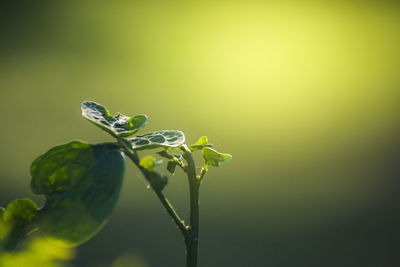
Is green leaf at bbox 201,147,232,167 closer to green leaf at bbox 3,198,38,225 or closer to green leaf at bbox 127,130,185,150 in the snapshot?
green leaf at bbox 127,130,185,150

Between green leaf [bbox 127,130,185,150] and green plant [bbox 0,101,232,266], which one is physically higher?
green leaf [bbox 127,130,185,150]

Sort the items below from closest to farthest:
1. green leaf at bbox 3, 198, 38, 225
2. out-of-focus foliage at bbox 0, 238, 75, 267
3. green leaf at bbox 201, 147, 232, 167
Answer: out-of-focus foliage at bbox 0, 238, 75, 267 < green leaf at bbox 3, 198, 38, 225 < green leaf at bbox 201, 147, 232, 167

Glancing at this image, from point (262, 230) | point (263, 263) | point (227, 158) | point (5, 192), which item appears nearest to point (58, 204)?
point (227, 158)

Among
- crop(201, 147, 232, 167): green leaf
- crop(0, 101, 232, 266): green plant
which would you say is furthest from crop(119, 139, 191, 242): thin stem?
crop(201, 147, 232, 167): green leaf

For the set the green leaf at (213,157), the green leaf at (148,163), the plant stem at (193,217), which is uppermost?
the green leaf at (148,163)

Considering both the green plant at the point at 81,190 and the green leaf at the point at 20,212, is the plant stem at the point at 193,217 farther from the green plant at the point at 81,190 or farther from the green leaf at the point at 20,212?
the green leaf at the point at 20,212

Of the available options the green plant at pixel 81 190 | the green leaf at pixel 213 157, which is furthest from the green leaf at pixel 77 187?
the green leaf at pixel 213 157

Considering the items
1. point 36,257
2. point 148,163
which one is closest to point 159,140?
point 148,163
